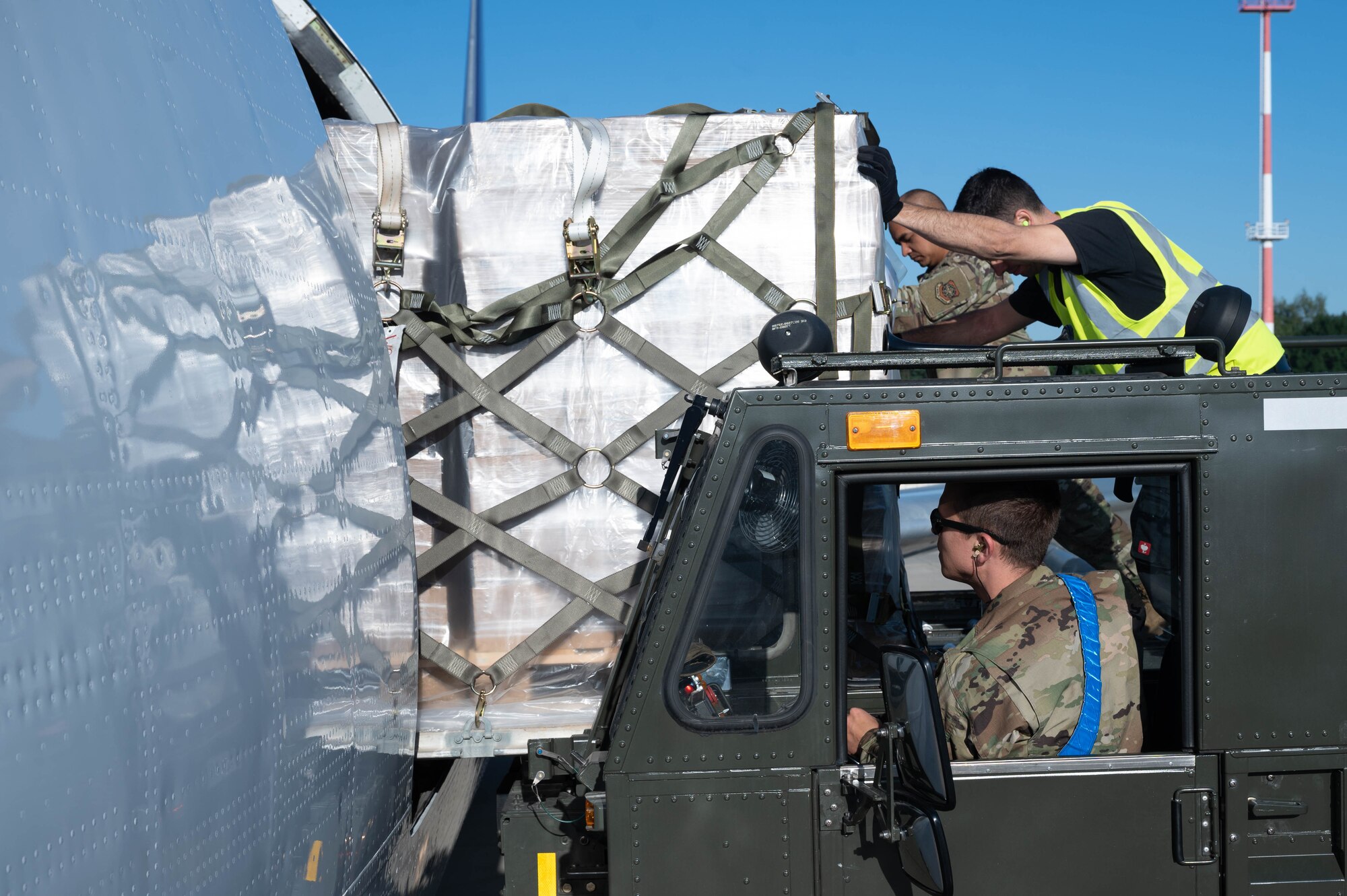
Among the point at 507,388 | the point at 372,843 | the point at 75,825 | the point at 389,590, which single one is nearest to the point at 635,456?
the point at 507,388

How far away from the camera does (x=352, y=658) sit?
2859 mm

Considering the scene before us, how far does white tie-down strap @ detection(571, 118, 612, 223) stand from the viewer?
11.5 ft

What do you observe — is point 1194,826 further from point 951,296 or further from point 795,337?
point 951,296

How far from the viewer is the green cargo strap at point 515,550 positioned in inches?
139

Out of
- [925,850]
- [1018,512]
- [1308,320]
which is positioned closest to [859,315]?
[1018,512]

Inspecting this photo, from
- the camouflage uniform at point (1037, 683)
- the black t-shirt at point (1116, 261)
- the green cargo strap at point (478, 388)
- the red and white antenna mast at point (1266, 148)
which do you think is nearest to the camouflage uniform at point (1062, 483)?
the camouflage uniform at point (1037, 683)

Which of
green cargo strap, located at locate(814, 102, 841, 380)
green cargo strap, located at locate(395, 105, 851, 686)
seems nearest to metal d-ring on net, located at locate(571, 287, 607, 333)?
green cargo strap, located at locate(395, 105, 851, 686)

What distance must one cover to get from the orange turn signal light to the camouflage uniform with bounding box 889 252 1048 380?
271 centimetres

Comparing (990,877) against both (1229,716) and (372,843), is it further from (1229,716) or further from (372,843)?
(372,843)

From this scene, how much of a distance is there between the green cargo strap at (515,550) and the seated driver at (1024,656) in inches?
52.2

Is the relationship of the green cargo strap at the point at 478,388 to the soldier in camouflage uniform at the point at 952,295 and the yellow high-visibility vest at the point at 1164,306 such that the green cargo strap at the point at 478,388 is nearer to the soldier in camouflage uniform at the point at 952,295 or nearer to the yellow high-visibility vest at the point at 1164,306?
the yellow high-visibility vest at the point at 1164,306

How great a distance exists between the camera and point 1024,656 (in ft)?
7.51

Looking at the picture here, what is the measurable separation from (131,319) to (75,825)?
85 centimetres

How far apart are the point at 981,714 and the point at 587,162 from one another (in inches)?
82.3
